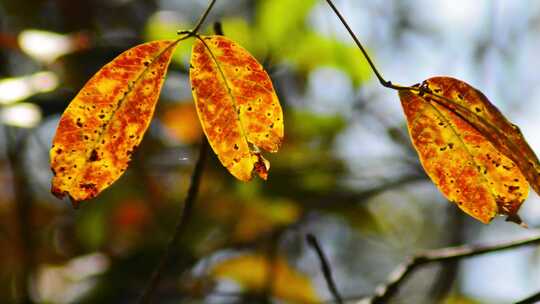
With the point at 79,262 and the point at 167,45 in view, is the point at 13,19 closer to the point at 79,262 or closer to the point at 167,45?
the point at 79,262

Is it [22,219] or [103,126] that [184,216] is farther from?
[22,219]

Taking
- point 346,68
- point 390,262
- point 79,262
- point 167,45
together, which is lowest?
point 390,262

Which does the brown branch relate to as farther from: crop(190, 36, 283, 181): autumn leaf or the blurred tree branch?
the blurred tree branch

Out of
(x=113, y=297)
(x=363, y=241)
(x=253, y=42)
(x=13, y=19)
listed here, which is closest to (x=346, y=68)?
→ (x=253, y=42)

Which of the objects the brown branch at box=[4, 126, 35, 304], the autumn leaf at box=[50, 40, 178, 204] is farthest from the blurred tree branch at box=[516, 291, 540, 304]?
the brown branch at box=[4, 126, 35, 304]

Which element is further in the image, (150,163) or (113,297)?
(150,163)
